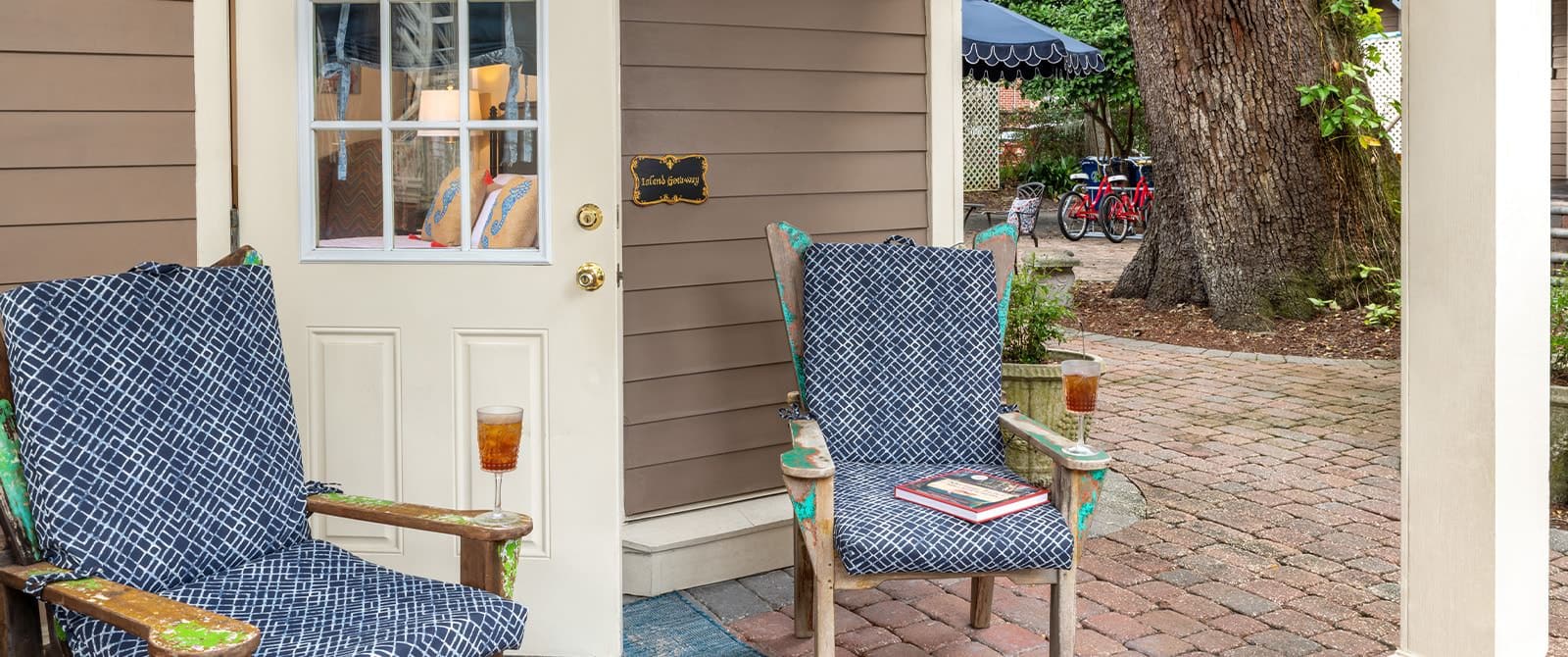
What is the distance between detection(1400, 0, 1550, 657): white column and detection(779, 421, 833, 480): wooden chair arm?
1190 millimetres

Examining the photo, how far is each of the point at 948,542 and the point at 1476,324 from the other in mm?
1106

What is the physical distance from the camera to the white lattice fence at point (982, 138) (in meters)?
21.1

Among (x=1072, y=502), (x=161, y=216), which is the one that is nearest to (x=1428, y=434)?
(x=1072, y=502)

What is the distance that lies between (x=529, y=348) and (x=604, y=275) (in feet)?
0.81

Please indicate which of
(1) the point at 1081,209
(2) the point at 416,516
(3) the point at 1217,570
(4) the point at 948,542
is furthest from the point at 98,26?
(1) the point at 1081,209

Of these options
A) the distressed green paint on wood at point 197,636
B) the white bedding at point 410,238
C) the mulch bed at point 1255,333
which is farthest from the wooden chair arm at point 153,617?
the mulch bed at point 1255,333

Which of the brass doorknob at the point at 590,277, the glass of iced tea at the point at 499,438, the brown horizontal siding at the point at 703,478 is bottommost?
the brown horizontal siding at the point at 703,478

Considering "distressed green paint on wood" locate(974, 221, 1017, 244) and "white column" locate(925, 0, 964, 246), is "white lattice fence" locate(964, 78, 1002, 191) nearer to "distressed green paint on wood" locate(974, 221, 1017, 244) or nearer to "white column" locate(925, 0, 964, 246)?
"white column" locate(925, 0, 964, 246)

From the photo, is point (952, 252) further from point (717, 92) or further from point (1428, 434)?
point (1428, 434)

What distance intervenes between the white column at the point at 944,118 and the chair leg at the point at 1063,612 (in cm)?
168

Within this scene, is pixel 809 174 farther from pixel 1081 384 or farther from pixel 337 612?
pixel 337 612

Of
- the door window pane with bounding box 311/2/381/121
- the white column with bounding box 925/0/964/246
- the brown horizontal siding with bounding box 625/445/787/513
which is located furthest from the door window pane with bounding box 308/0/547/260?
the white column with bounding box 925/0/964/246

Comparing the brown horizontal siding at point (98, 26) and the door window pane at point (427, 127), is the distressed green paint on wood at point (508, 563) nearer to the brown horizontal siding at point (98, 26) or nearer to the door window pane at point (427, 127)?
the door window pane at point (427, 127)

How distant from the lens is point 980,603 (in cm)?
339
